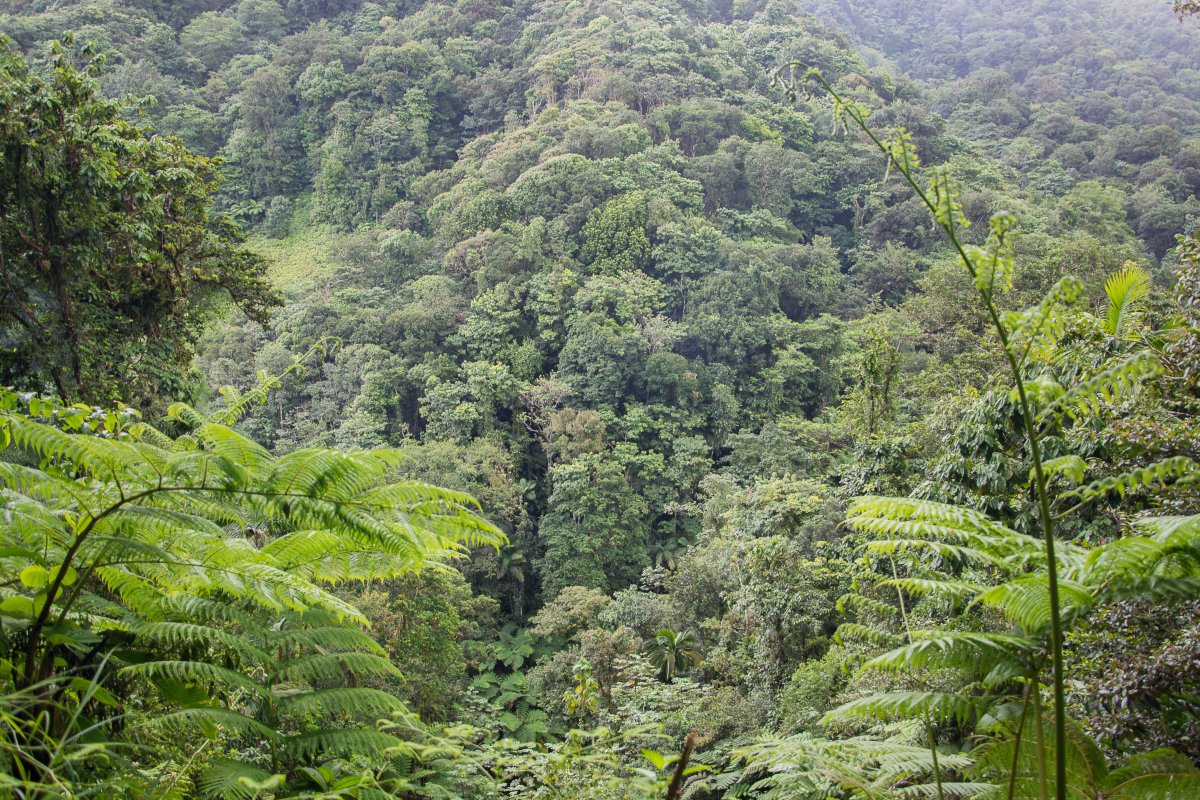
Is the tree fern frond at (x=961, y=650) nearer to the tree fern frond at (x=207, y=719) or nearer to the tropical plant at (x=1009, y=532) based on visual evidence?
the tropical plant at (x=1009, y=532)

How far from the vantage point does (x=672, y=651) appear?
45.6 ft

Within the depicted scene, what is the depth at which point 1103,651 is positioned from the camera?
3.84m

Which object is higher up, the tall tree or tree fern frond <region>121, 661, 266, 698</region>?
the tall tree

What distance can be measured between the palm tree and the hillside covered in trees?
0.11 metres

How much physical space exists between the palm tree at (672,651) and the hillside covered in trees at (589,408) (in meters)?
0.11

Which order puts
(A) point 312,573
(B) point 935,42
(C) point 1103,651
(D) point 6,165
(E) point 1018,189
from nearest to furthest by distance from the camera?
(A) point 312,573 < (C) point 1103,651 < (D) point 6,165 < (E) point 1018,189 < (B) point 935,42

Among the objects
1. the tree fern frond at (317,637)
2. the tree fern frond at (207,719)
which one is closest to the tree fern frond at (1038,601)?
the tree fern frond at (317,637)

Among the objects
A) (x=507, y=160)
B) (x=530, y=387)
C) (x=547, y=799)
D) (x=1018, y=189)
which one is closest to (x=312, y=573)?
(x=547, y=799)

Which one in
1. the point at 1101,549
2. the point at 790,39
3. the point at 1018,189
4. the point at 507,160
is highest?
the point at 790,39

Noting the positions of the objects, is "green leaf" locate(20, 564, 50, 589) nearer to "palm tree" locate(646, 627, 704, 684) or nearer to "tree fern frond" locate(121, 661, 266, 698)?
"tree fern frond" locate(121, 661, 266, 698)

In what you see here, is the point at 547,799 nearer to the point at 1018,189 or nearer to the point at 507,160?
the point at 507,160

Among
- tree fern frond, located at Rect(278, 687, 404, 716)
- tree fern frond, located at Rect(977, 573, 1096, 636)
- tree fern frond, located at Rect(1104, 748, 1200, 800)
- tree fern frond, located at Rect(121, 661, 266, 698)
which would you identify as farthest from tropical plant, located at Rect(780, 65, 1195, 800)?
tree fern frond, located at Rect(121, 661, 266, 698)

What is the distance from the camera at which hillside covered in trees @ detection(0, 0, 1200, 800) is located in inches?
88.9

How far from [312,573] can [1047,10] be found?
7853cm
